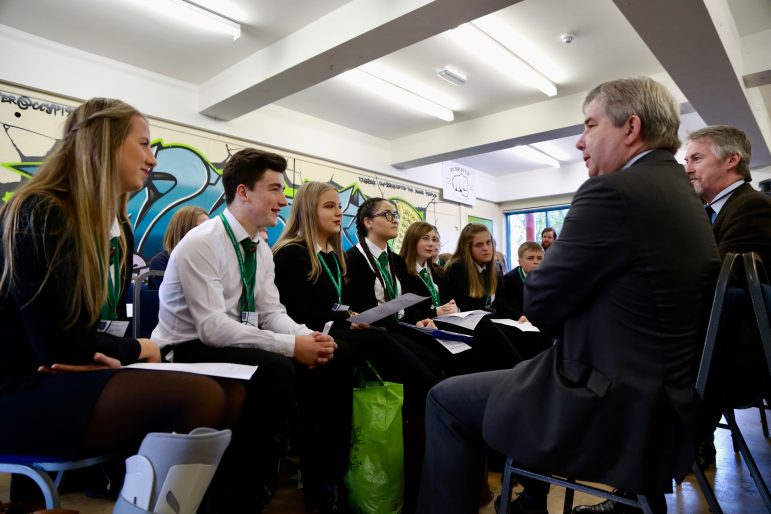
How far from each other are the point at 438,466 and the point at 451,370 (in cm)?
119

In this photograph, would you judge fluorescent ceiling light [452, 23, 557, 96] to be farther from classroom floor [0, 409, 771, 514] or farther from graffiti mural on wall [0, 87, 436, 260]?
classroom floor [0, 409, 771, 514]

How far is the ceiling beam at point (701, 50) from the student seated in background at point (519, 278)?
178cm

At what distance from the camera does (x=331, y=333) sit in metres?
1.98

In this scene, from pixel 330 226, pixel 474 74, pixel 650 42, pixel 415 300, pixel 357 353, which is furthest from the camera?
pixel 474 74

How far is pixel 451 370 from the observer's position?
7.73ft

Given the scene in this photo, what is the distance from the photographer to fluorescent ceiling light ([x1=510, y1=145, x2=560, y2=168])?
7715 millimetres

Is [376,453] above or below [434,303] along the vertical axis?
below

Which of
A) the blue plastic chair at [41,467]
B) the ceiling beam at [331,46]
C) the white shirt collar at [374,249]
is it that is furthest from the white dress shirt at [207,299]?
the ceiling beam at [331,46]

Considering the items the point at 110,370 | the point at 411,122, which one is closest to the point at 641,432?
the point at 110,370

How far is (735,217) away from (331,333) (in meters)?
1.66

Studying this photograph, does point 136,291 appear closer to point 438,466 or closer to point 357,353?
point 357,353

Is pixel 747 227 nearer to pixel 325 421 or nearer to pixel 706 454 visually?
pixel 706 454

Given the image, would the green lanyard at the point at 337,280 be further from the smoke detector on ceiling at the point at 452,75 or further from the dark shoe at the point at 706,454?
the smoke detector on ceiling at the point at 452,75

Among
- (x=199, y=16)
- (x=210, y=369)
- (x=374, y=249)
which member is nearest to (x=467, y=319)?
(x=374, y=249)
